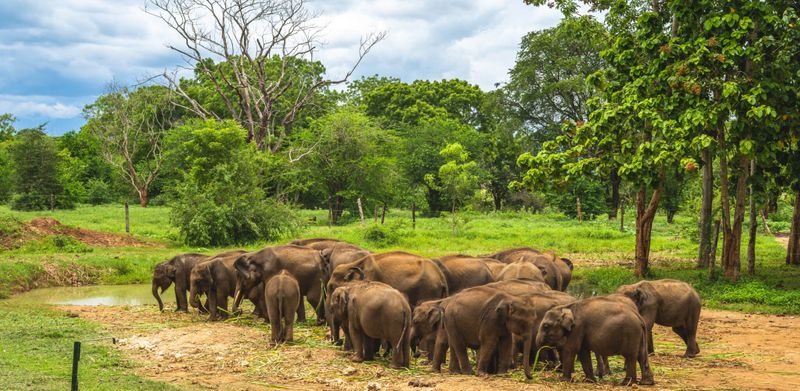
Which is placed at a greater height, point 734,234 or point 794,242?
point 734,234

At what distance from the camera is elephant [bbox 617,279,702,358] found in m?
11.7

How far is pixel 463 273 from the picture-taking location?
13.4 m

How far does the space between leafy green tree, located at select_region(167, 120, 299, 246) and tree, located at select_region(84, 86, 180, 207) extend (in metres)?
27.8

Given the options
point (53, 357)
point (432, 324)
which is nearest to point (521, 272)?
point (432, 324)

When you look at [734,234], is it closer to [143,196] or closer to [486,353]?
[486,353]

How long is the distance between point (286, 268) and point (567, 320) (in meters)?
6.29

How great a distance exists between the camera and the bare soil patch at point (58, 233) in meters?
25.2

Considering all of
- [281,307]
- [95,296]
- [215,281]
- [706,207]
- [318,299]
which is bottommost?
[95,296]

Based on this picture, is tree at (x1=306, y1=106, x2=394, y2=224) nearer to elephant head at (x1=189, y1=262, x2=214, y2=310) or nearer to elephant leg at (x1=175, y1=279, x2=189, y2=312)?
elephant leg at (x1=175, y1=279, x2=189, y2=312)

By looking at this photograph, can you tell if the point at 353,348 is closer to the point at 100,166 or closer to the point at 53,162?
the point at 53,162

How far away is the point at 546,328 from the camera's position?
9.73m

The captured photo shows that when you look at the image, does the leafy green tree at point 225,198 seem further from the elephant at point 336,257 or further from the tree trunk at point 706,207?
the tree trunk at point 706,207

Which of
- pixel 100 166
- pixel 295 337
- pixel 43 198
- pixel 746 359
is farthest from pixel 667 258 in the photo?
pixel 100 166

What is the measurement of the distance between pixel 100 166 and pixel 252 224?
44.3 meters
